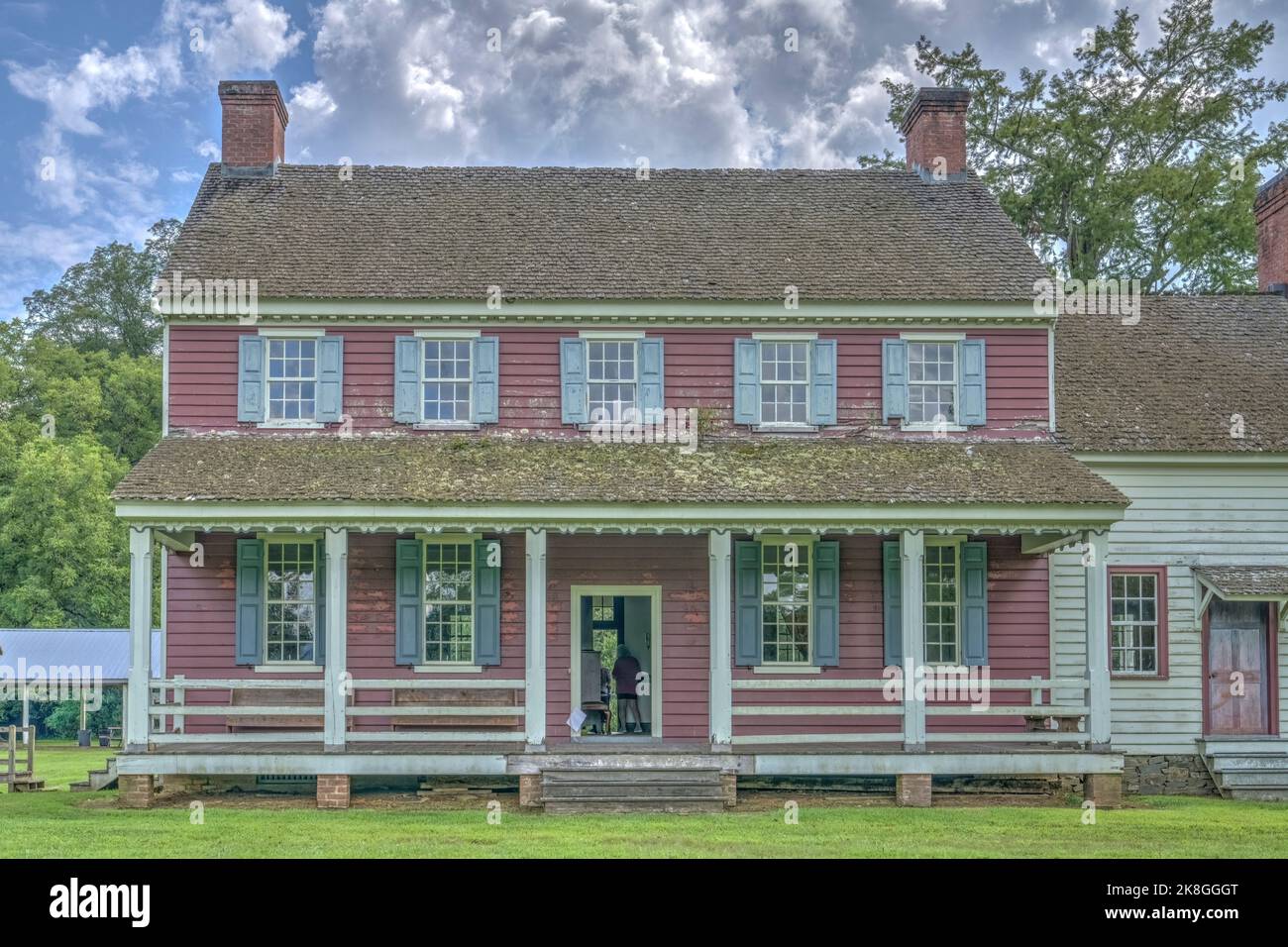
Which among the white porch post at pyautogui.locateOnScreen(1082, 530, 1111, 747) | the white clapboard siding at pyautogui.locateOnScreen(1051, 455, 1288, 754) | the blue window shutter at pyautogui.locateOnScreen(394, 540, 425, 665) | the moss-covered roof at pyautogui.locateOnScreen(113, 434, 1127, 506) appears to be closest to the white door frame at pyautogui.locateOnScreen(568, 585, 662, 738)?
the moss-covered roof at pyautogui.locateOnScreen(113, 434, 1127, 506)

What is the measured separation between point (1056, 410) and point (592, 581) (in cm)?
736

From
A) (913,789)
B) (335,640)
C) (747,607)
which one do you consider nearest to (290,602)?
(335,640)

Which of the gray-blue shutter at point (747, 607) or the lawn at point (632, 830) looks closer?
the lawn at point (632, 830)

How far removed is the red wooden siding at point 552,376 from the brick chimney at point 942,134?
4230 mm

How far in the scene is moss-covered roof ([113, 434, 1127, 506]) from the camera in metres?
17.3

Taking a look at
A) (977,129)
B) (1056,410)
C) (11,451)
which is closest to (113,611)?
(11,451)

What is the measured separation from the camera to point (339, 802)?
17.1 metres

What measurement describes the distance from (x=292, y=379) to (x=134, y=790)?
597cm

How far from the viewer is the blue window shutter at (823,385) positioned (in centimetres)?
2002

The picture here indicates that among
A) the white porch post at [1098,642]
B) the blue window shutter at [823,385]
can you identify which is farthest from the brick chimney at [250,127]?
the white porch post at [1098,642]

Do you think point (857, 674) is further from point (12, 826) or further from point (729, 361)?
point (12, 826)

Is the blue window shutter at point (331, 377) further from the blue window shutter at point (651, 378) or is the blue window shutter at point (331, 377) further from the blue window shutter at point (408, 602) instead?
the blue window shutter at point (651, 378)

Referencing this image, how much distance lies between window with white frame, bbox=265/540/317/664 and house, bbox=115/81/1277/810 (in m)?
0.04

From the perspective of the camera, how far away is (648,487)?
1755cm
